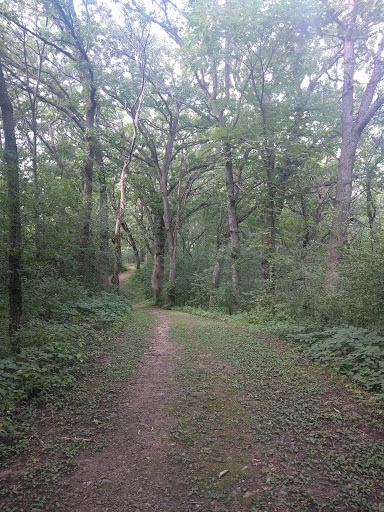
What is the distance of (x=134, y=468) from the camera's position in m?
2.77

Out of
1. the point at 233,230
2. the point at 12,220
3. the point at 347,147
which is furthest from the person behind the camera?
the point at 233,230

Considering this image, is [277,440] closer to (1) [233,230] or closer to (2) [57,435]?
(2) [57,435]

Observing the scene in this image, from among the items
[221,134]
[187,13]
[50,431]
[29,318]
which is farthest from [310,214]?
[50,431]

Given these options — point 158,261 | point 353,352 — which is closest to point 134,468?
point 353,352

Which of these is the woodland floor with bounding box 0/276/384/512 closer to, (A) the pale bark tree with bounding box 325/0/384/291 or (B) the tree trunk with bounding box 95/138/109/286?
(A) the pale bark tree with bounding box 325/0/384/291

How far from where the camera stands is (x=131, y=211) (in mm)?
27031

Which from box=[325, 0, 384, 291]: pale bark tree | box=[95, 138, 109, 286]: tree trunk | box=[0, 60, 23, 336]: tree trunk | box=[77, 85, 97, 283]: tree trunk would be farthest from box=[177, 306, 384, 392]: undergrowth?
box=[95, 138, 109, 286]: tree trunk

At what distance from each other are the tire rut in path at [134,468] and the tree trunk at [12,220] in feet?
10.8

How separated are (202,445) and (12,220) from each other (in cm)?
552

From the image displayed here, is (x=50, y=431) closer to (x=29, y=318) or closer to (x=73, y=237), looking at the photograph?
(x=29, y=318)

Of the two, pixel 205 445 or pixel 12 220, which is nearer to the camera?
pixel 205 445

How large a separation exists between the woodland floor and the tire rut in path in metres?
0.01

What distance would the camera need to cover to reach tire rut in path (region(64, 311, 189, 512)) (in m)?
2.37

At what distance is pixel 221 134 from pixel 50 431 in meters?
11.1
